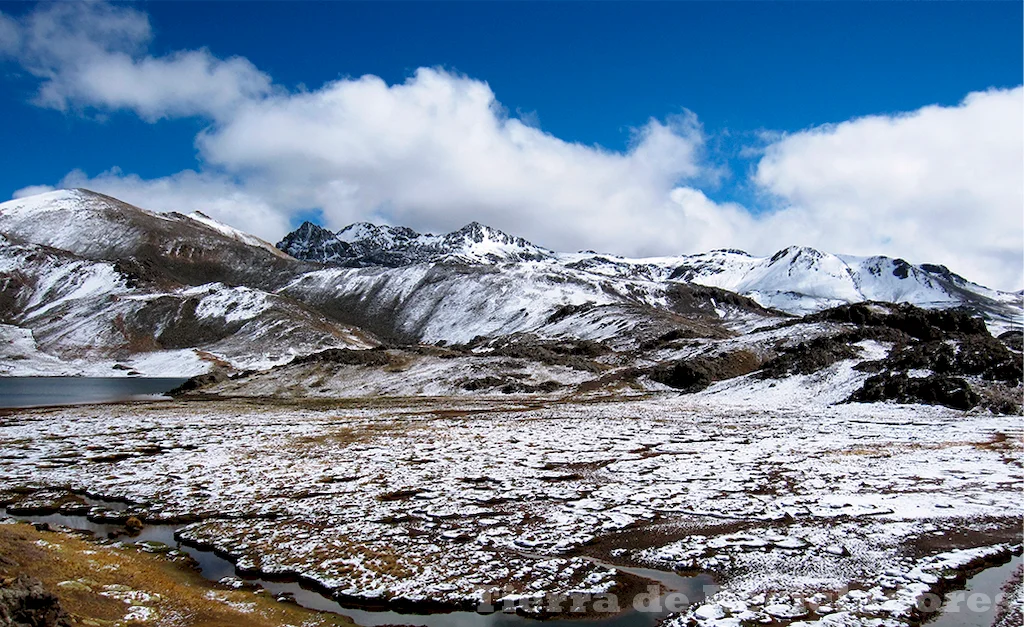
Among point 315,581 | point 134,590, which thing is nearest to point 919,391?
point 315,581

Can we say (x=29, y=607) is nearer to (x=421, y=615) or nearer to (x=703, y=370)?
(x=421, y=615)

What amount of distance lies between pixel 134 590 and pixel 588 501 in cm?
1242

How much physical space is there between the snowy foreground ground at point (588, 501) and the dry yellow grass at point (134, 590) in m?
1.35

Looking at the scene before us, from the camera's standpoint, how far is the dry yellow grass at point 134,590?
12023mm

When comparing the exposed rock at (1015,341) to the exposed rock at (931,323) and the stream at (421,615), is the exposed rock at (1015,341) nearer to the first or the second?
the exposed rock at (931,323)

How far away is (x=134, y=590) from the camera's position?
13305mm

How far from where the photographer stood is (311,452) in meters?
30.4

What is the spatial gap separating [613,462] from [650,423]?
558 inches

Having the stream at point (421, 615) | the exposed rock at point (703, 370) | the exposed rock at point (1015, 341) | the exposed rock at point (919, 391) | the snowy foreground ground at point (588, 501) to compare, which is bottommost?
the stream at point (421, 615)

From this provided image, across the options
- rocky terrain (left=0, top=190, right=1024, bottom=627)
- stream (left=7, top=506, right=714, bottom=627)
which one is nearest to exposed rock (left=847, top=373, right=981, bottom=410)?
rocky terrain (left=0, top=190, right=1024, bottom=627)

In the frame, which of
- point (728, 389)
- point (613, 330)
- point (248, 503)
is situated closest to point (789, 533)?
point (248, 503)

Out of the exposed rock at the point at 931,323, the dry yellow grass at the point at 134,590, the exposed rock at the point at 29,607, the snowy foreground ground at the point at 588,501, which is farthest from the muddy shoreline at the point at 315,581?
the exposed rock at the point at 931,323

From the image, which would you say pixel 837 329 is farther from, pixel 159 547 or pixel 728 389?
pixel 159 547

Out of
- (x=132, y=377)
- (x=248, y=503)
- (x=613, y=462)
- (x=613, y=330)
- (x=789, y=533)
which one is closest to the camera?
(x=789, y=533)
